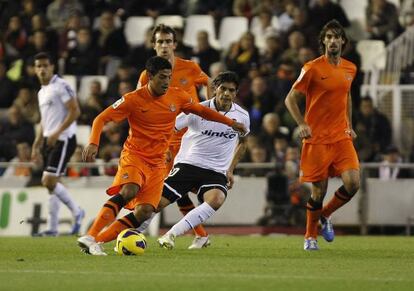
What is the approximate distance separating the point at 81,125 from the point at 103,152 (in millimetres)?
1467

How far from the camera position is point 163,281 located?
985 centimetres

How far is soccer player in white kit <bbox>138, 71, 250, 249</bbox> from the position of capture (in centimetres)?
1384

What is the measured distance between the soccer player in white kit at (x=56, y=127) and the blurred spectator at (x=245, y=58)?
534cm

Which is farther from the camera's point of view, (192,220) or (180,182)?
(180,182)

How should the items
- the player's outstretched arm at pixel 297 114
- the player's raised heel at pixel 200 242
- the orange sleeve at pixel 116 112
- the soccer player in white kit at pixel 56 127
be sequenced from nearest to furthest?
the orange sleeve at pixel 116 112 → the player's outstretched arm at pixel 297 114 → the player's raised heel at pixel 200 242 → the soccer player in white kit at pixel 56 127

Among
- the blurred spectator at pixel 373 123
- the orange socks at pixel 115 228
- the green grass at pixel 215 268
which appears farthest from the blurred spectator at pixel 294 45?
the orange socks at pixel 115 228

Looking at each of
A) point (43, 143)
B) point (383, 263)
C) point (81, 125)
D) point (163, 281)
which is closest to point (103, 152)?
point (81, 125)

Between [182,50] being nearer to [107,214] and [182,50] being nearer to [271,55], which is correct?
[271,55]

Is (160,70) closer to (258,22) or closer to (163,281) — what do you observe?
(163,281)

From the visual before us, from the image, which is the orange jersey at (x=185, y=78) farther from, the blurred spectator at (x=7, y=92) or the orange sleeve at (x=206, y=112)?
the blurred spectator at (x=7, y=92)

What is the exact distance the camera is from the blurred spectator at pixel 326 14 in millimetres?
23047

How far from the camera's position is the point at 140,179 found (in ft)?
41.5

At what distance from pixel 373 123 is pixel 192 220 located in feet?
26.5

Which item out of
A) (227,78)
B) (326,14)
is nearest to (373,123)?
(326,14)
